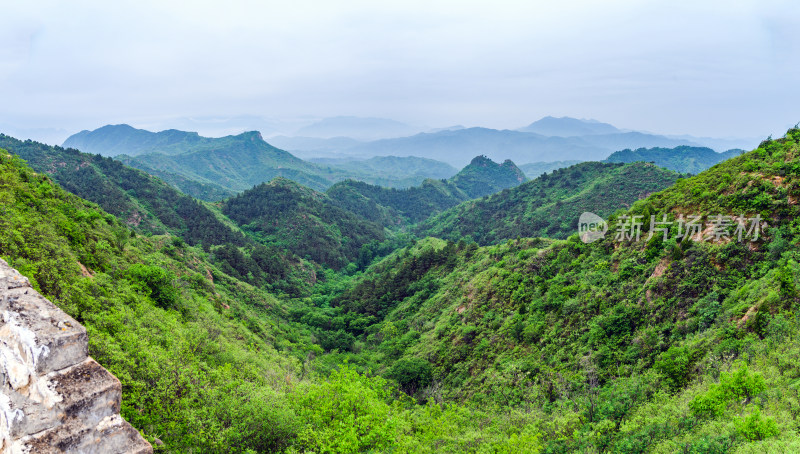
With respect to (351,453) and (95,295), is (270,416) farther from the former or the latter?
(95,295)

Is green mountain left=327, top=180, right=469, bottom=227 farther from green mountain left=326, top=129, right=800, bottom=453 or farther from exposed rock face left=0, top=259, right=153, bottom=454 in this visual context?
exposed rock face left=0, top=259, right=153, bottom=454

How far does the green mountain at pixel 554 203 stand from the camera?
89125 mm

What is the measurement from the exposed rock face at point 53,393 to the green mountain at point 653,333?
605 inches

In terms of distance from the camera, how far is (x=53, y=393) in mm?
8625

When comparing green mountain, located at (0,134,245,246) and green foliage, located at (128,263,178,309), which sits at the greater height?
green mountain, located at (0,134,245,246)

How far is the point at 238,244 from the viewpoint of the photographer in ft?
276

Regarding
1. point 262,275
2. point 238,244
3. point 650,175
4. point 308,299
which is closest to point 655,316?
point 308,299

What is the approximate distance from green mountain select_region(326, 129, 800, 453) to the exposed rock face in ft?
50.4

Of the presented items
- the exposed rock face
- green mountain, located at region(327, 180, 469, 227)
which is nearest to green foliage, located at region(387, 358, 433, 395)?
the exposed rock face

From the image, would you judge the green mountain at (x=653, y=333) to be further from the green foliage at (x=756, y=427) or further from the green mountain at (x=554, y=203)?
the green mountain at (x=554, y=203)

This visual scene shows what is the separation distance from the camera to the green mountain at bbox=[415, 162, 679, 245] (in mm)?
89125

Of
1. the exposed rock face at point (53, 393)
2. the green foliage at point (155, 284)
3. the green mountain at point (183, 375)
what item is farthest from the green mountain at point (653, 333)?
the green foliage at point (155, 284)

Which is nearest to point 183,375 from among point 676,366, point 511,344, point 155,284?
point 155,284

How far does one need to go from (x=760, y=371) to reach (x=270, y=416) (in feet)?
60.3
